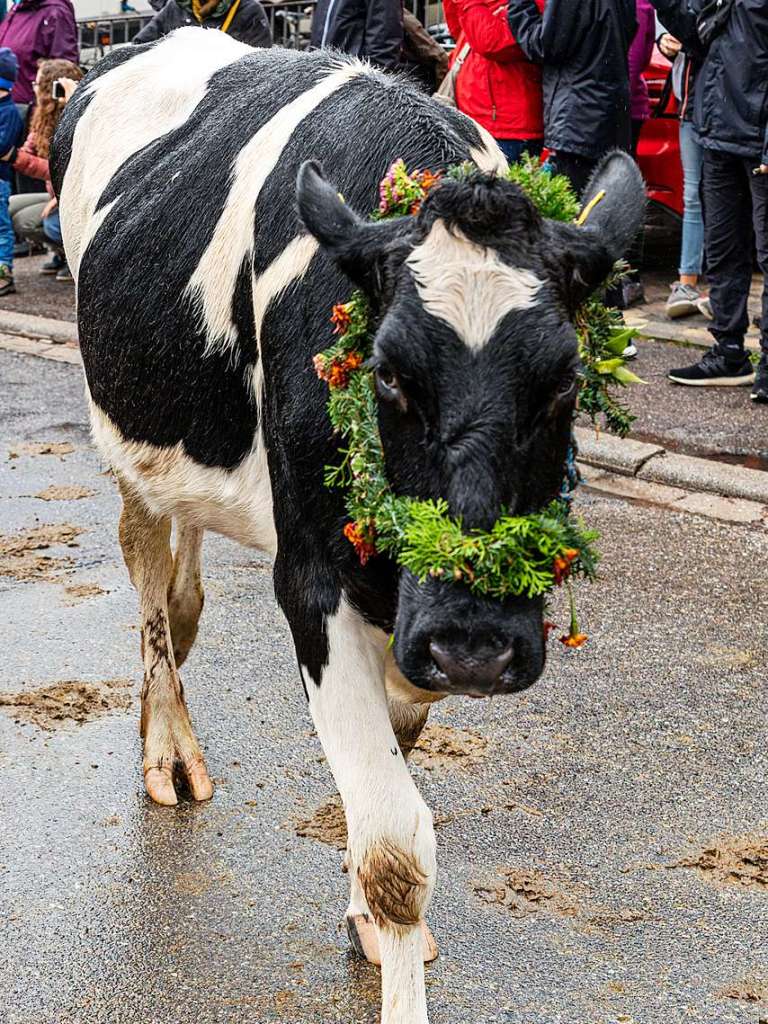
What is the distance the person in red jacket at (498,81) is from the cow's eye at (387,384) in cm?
577

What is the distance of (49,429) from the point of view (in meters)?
7.55

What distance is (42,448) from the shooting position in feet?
23.6

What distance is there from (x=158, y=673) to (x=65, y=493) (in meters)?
2.56

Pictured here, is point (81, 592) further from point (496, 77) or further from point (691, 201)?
point (691, 201)

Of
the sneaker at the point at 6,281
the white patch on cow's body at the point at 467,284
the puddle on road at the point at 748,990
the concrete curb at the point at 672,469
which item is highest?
the white patch on cow's body at the point at 467,284

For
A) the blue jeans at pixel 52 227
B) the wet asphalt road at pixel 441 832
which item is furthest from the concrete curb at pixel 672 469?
the blue jeans at pixel 52 227

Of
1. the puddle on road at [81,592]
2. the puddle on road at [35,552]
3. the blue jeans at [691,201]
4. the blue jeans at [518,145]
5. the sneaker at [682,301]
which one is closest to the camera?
the puddle on road at [81,592]

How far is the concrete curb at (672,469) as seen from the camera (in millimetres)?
6297

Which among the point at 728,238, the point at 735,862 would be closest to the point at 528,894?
the point at 735,862

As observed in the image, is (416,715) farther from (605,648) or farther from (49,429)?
(49,429)

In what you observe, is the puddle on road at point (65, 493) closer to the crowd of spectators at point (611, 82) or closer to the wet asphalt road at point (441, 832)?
the wet asphalt road at point (441, 832)

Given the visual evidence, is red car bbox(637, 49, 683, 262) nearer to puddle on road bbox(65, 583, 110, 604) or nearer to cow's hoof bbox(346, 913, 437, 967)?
puddle on road bbox(65, 583, 110, 604)

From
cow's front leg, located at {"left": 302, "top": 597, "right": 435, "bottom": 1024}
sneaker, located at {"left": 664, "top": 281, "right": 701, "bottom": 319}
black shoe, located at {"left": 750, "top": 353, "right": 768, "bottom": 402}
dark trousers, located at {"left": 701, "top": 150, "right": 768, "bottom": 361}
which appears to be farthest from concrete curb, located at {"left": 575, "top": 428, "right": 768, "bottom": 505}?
cow's front leg, located at {"left": 302, "top": 597, "right": 435, "bottom": 1024}

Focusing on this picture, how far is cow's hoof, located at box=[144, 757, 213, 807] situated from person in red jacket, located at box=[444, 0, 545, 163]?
5.08 metres
